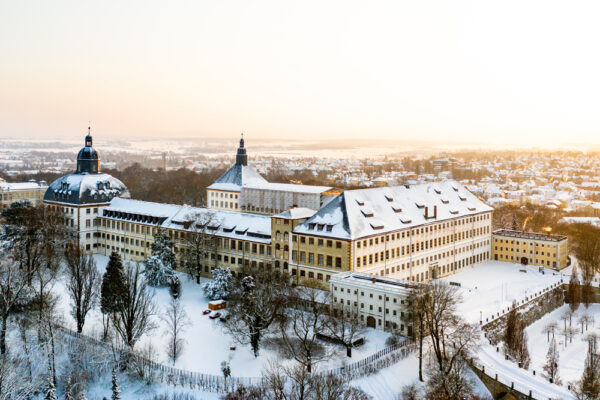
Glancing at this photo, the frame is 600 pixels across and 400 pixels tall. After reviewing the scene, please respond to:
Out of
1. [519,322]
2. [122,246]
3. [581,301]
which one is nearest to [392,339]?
[519,322]

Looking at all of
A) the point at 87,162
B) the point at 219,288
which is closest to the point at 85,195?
the point at 87,162

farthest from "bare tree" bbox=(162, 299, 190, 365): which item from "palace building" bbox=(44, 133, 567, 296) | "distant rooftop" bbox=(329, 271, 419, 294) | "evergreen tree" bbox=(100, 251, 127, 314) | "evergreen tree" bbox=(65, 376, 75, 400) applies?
"distant rooftop" bbox=(329, 271, 419, 294)

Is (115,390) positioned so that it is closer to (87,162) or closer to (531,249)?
(87,162)

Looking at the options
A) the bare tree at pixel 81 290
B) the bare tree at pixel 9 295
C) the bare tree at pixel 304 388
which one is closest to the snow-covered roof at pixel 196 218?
the bare tree at pixel 81 290

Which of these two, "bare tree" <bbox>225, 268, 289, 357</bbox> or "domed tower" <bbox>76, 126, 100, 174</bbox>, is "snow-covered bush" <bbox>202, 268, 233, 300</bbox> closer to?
"bare tree" <bbox>225, 268, 289, 357</bbox>

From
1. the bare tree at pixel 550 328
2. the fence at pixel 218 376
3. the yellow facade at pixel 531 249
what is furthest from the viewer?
the yellow facade at pixel 531 249

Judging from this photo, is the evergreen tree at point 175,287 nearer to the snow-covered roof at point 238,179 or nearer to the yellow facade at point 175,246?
the yellow facade at point 175,246

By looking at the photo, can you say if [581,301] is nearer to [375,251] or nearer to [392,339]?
[375,251]

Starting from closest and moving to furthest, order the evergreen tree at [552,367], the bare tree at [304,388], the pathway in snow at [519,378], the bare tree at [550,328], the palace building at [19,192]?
the bare tree at [304,388]
the pathway in snow at [519,378]
the evergreen tree at [552,367]
the bare tree at [550,328]
the palace building at [19,192]
